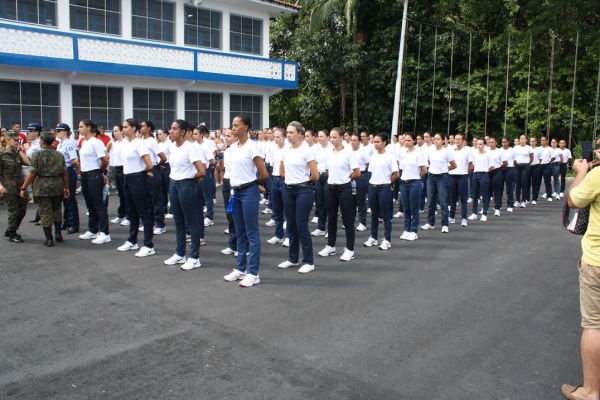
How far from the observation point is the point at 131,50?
750 inches

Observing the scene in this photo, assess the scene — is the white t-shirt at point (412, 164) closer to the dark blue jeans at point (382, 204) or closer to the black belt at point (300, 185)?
the dark blue jeans at point (382, 204)

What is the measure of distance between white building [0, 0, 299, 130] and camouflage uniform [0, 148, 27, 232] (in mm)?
9116

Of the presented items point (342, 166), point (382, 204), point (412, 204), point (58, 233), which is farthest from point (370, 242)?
point (58, 233)

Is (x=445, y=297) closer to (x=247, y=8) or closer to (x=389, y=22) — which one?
(x=247, y=8)

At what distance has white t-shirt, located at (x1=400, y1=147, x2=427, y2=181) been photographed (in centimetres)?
958

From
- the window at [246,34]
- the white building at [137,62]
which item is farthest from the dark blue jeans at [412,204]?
the window at [246,34]

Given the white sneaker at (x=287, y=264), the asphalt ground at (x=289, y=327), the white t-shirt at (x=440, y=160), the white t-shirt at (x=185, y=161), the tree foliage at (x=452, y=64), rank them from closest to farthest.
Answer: the asphalt ground at (x=289, y=327), the white t-shirt at (x=185, y=161), the white sneaker at (x=287, y=264), the white t-shirt at (x=440, y=160), the tree foliage at (x=452, y=64)

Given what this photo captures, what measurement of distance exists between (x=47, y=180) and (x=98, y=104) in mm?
11735

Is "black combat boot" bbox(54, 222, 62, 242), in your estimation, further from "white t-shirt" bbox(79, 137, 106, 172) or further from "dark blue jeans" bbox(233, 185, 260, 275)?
"dark blue jeans" bbox(233, 185, 260, 275)

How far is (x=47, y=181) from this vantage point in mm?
8430

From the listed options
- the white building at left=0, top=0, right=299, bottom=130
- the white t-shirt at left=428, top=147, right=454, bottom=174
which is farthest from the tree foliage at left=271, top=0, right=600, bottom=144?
the white t-shirt at left=428, top=147, right=454, bottom=174

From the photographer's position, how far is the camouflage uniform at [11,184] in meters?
8.79

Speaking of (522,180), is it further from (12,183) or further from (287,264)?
(12,183)

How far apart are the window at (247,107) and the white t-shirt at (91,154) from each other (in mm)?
14302
